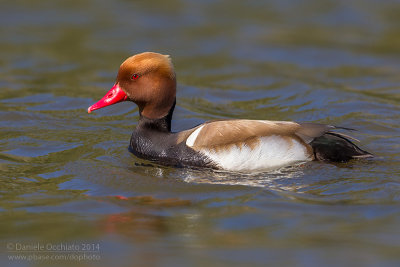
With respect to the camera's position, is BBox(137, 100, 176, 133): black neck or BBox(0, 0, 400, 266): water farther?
BBox(137, 100, 176, 133): black neck

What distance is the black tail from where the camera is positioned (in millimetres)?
6594

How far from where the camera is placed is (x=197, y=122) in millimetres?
8711

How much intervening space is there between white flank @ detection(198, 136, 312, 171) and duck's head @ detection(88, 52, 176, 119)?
90 centimetres

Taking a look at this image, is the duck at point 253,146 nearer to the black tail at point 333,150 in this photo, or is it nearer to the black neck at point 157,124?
the black tail at point 333,150

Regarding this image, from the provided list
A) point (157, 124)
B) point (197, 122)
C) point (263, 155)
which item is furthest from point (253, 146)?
point (197, 122)

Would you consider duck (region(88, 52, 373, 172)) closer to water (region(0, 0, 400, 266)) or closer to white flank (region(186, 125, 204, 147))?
white flank (region(186, 125, 204, 147))

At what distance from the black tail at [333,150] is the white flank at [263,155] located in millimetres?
125

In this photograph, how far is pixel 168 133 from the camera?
7.12 m

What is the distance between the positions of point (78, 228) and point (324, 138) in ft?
8.81

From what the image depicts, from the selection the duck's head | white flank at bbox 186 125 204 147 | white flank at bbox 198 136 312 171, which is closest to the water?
white flank at bbox 198 136 312 171

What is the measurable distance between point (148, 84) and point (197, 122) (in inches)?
68.7

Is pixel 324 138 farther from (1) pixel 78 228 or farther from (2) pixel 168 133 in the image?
(1) pixel 78 228

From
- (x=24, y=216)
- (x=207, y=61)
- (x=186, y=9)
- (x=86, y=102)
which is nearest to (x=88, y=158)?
(x=24, y=216)

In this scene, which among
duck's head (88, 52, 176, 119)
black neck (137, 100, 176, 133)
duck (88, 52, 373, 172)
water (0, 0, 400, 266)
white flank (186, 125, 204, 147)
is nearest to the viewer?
water (0, 0, 400, 266)
